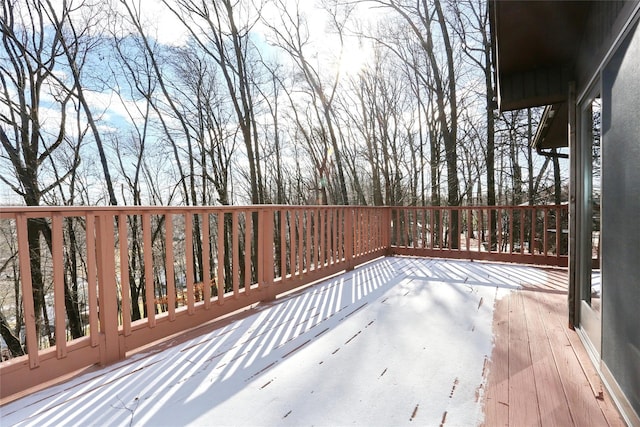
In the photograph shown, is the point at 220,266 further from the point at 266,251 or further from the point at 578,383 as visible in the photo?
the point at 578,383

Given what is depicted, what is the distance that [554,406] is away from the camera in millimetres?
1414

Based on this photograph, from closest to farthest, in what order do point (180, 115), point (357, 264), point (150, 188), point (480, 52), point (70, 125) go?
1. point (357, 264)
2. point (70, 125)
3. point (480, 52)
4. point (180, 115)
5. point (150, 188)

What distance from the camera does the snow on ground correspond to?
1360 millimetres

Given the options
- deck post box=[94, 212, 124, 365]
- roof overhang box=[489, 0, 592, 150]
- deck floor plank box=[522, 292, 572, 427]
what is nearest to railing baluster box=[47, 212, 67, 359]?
deck post box=[94, 212, 124, 365]

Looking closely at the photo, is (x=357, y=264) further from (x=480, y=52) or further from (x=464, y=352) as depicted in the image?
(x=480, y=52)

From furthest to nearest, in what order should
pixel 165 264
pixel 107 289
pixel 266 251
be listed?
pixel 266 251 < pixel 165 264 < pixel 107 289

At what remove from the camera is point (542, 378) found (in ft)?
5.40

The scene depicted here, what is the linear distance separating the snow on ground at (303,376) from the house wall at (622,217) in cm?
60

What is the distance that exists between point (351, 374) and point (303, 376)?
0.26m

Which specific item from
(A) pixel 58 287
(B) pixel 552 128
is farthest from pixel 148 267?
(B) pixel 552 128

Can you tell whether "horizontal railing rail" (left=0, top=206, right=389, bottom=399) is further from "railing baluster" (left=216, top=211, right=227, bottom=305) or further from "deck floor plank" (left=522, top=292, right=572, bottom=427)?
"deck floor plank" (left=522, top=292, right=572, bottom=427)

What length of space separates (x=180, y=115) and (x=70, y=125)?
10.9 ft

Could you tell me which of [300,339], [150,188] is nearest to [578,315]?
[300,339]

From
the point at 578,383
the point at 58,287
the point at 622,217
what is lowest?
the point at 578,383
